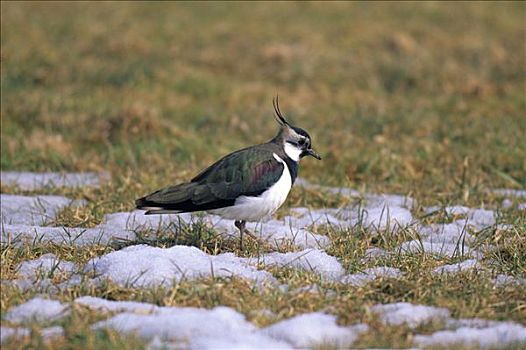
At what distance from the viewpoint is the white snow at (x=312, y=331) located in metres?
3.77

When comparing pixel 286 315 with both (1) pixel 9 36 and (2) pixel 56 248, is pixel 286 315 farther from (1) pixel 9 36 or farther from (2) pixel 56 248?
(1) pixel 9 36

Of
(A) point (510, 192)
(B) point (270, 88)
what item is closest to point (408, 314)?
(A) point (510, 192)

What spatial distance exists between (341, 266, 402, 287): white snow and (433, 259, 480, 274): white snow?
0.22 m

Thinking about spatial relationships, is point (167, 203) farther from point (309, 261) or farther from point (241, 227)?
point (309, 261)

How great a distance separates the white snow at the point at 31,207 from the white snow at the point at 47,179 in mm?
311

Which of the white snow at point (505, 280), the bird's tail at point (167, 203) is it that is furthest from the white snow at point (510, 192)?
the bird's tail at point (167, 203)

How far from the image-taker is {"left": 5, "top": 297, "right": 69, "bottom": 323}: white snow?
3855mm

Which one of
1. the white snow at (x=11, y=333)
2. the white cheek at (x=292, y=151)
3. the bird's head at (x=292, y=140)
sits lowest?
the white snow at (x=11, y=333)

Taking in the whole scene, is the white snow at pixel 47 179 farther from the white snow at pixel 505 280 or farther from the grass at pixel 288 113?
the white snow at pixel 505 280

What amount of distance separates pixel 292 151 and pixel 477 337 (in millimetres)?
1938

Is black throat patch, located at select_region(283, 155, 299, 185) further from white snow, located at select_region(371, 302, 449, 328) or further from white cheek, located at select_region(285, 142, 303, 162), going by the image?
white snow, located at select_region(371, 302, 449, 328)

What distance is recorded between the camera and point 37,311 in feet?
12.8

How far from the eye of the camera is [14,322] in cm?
383

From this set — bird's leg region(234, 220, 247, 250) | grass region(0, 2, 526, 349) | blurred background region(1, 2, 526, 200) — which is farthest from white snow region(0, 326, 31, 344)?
blurred background region(1, 2, 526, 200)
